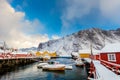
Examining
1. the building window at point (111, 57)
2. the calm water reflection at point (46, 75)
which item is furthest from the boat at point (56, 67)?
the building window at point (111, 57)

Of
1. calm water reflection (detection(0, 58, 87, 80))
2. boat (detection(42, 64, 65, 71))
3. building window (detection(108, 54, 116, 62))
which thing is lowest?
calm water reflection (detection(0, 58, 87, 80))

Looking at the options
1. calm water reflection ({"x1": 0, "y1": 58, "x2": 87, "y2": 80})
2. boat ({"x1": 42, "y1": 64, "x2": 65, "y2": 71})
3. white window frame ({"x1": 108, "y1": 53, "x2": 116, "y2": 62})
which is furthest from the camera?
boat ({"x1": 42, "y1": 64, "x2": 65, "y2": 71})

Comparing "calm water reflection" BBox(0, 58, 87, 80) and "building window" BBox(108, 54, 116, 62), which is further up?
"building window" BBox(108, 54, 116, 62)

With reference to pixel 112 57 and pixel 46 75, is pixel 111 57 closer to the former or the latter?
pixel 112 57

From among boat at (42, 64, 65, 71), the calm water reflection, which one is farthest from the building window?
boat at (42, 64, 65, 71)

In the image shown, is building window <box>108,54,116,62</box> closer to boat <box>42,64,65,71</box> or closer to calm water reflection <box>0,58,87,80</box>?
calm water reflection <box>0,58,87,80</box>

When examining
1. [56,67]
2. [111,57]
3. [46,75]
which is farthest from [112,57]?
[56,67]

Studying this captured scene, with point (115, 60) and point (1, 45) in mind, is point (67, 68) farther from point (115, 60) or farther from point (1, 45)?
point (1, 45)

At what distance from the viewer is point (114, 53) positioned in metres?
30.4

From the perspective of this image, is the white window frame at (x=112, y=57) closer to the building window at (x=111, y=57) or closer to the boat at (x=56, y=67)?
the building window at (x=111, y=57)

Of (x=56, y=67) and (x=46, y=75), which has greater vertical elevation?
(x=56, y=67)

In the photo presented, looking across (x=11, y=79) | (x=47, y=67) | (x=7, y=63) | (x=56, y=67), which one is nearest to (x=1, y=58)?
(x=7, y=63)

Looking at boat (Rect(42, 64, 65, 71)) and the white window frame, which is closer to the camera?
the white window frame

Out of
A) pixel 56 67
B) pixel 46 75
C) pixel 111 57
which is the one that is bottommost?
pixel 46 75
